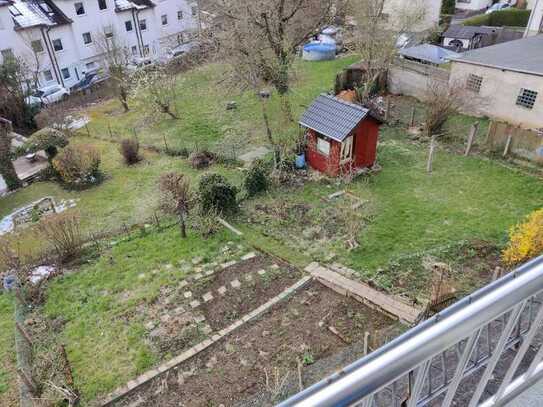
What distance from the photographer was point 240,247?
396 inches

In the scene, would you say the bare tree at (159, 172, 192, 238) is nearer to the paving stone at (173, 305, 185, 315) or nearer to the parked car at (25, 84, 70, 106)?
→ the paving stone at (173, 305, 185, 315)

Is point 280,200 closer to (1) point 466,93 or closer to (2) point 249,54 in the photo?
(2) point 249,54

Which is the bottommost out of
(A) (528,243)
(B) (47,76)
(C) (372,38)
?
(B) (47,76)

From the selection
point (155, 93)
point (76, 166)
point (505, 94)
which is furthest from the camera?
point (155, 93)

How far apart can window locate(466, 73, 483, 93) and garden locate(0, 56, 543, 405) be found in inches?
60.5

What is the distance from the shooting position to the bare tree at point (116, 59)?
2086 cm

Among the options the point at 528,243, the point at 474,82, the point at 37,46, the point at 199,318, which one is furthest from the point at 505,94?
the point at 37,46

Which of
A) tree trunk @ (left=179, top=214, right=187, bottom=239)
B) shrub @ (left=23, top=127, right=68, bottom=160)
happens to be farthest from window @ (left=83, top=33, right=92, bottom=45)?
tree trunk @ (left=179, top=214, right=187, bottom=239)

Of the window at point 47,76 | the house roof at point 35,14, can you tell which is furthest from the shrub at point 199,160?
the house roof at point 35,14

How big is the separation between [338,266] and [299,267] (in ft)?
2.93

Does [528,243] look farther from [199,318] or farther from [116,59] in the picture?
[116,59]

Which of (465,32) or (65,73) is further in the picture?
(65,73)

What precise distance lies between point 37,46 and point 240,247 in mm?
20616

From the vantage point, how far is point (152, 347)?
738 cm
